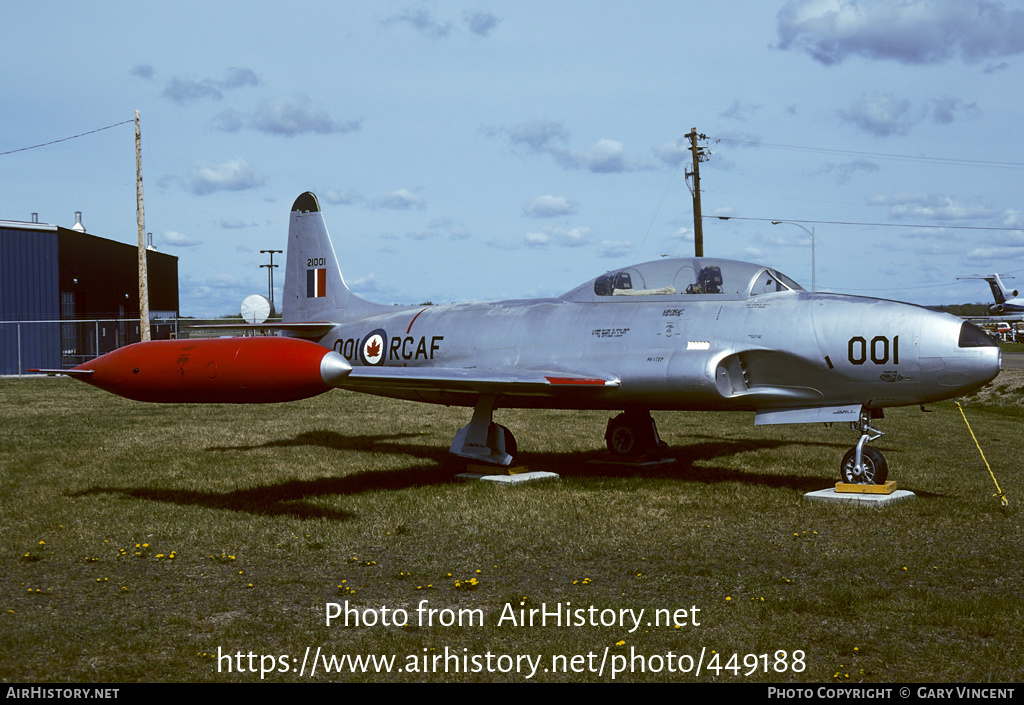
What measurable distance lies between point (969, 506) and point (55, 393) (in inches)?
1074

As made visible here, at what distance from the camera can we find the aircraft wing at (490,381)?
11.6 m

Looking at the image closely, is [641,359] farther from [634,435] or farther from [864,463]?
[864,463]

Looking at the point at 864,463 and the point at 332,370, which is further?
the point at 864,463

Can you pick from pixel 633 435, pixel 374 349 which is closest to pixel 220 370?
pixel 374 349

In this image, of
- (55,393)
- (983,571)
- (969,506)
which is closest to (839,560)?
(983,571)

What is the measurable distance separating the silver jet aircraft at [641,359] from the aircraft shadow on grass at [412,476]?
0.78 metres

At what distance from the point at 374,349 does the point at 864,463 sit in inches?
313

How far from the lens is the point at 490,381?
11758mm

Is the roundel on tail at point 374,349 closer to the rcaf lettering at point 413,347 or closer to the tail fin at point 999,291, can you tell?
the rcaf lettering at point 413,347

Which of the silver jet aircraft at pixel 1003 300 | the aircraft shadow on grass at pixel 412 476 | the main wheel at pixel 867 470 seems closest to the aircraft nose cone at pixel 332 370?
the aircraft shadow on grass at pixel 412 476

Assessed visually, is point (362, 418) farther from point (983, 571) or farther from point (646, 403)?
point (983, 571)

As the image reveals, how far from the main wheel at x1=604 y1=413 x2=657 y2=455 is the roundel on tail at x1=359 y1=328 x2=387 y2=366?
3.95 meters

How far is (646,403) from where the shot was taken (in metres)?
12.2

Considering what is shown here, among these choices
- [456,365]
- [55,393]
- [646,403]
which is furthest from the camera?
[55,393]
